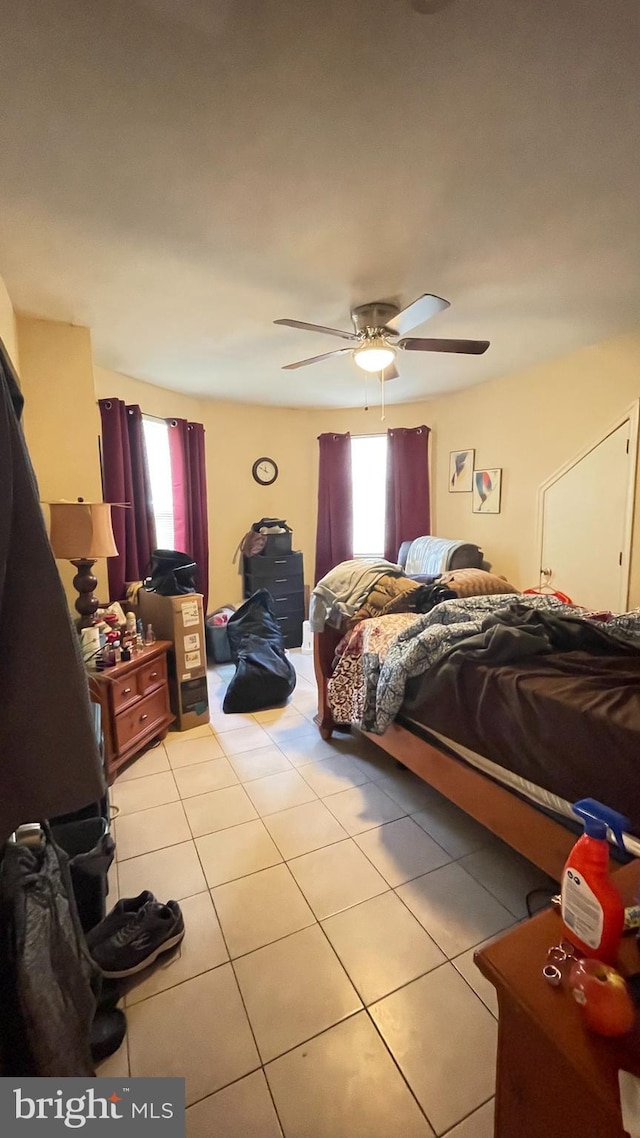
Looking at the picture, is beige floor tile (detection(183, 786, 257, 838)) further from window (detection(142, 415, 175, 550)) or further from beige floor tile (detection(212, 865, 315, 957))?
window (detection(142, 415, 175, 550))

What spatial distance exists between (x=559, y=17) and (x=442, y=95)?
11.4 inches

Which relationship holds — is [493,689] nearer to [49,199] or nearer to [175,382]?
[49,199]

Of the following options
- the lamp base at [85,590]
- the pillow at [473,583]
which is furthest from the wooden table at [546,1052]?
the lamp base at [85,590]

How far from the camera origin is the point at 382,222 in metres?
1.77

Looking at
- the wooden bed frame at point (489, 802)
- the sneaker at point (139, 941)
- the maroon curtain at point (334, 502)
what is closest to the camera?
the sneaker at point (139, 941)

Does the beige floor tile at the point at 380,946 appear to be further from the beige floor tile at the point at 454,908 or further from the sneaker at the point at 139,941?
the sneaker at the point at 139,941

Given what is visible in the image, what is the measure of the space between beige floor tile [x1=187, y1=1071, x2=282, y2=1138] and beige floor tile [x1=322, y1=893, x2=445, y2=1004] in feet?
1.10

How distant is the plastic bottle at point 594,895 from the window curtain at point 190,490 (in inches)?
150

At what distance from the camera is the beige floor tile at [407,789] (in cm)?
213

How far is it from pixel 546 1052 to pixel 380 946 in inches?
34.9

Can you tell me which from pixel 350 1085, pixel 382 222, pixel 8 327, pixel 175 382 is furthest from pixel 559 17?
pixel 175 382

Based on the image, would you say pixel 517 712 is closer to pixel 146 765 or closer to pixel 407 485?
pixel 146 765

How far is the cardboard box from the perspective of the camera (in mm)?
2762

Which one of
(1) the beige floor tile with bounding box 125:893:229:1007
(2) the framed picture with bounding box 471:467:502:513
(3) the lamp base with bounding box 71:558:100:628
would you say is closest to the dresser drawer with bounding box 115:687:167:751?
(3) the lamp base with bounding box 71:558:100:628
